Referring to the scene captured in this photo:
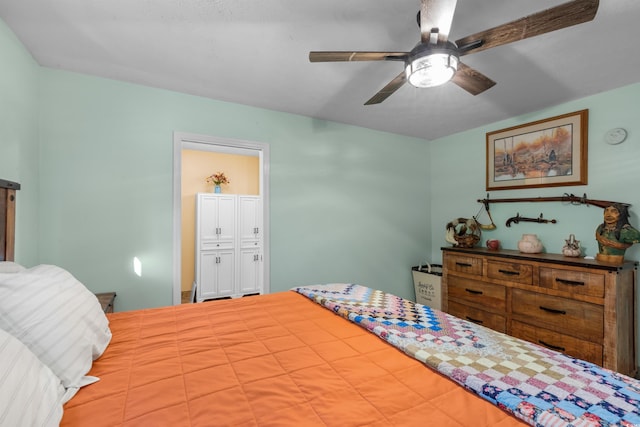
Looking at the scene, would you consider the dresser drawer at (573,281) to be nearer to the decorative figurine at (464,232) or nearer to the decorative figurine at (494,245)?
the decorative figurine at (494,245)

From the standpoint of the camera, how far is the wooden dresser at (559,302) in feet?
6.88

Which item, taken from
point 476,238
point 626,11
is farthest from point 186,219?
point 626,11

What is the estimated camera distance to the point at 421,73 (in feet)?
4.81

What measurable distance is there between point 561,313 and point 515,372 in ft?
6.31

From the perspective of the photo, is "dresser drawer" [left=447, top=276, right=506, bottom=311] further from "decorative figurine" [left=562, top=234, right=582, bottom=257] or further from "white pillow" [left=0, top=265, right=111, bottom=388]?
"white pillow" [left=0, top=265, right=111, bottom=388]

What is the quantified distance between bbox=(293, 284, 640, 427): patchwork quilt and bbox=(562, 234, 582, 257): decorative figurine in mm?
1924

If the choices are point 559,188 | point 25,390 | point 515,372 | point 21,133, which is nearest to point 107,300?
point 21,133

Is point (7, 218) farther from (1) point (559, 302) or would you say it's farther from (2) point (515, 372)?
(1) point (559, 302)

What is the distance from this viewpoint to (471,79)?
166 cm

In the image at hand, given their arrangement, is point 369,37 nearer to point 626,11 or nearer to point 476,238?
point 626,11

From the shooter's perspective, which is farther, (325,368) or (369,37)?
(369,37)

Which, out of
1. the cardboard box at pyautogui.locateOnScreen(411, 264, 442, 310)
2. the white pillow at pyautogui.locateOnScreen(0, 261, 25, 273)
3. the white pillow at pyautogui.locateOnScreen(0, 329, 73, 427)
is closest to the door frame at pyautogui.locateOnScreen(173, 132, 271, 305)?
the white pillow at pyautogui.locateOnScreen(0, 261, 25, 273)

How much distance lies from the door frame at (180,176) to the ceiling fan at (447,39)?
5.10 feet

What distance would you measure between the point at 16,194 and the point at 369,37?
241cm
